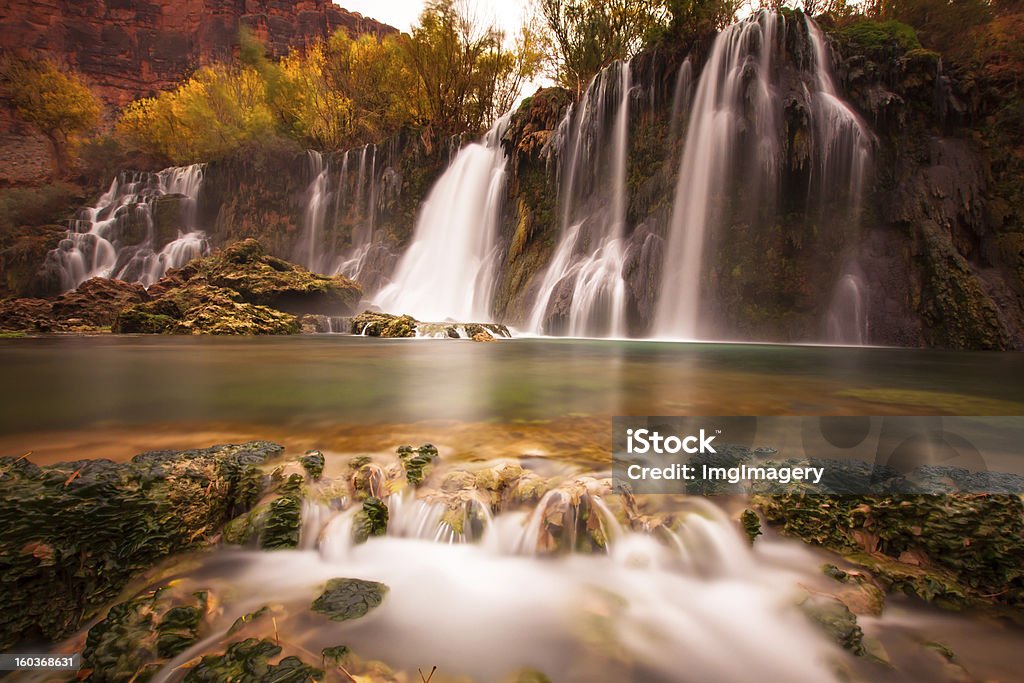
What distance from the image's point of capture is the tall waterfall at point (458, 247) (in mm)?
16219

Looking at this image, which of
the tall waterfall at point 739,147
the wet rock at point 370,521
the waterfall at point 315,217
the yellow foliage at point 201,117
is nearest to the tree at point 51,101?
the yellow foliage at point 201,117

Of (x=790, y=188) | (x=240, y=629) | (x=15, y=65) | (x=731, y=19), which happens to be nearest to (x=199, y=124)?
(x=15, y=65)

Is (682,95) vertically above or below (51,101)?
below

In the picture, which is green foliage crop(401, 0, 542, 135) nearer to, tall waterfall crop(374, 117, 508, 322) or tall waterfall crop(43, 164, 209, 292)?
tall waterfall crop(374, 117, 508, 322)

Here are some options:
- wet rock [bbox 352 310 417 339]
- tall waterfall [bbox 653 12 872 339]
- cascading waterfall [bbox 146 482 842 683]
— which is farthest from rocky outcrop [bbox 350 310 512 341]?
cascading waterfall [bbox 146 482 842 683]

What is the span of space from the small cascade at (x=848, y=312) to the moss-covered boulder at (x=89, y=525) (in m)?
12.6

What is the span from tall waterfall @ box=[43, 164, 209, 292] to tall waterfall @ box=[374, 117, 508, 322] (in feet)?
40.2

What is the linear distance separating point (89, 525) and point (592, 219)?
13509 millimetres

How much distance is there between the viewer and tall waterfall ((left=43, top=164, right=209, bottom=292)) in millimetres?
20266

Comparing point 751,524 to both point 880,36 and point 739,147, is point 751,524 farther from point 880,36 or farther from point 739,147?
point 880,36

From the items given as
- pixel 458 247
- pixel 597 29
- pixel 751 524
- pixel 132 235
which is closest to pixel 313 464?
pixel 751 524

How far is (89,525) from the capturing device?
1.39 metres

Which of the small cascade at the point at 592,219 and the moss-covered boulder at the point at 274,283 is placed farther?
the moss-covered boulder at the point at 274,283

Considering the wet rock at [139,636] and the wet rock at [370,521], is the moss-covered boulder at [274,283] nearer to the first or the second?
the wet rock at [370,521]
